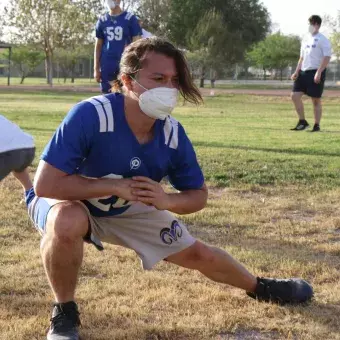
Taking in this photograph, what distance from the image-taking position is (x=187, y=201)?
10.8 feet

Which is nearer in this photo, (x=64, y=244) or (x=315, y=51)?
(x=64, y=244)

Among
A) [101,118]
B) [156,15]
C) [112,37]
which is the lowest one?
[101,118]

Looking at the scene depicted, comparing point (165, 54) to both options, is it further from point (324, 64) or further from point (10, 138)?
point (324, 64)

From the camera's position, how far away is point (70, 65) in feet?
233

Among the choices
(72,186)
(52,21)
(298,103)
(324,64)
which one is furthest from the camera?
(52,21)

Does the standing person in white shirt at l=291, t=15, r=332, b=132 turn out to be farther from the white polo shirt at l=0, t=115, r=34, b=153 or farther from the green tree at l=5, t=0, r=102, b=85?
the green tree at l=5, t=0, r=102, b=85

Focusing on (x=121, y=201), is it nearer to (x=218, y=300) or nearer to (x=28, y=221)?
(x=218, y=300)

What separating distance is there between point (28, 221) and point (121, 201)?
220cm

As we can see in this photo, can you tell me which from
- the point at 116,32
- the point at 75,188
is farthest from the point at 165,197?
the point at 116,32

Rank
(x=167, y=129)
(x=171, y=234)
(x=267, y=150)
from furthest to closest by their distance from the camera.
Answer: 1. (x=267, y=150)
2. (x=171, y=234)
3. (x=167, y=129)

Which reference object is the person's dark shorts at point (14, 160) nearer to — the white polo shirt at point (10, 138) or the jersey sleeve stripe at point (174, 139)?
the white polo shirt at point (10, 138)

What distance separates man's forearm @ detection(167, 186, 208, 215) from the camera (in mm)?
3199

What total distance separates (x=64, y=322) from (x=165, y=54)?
129cm

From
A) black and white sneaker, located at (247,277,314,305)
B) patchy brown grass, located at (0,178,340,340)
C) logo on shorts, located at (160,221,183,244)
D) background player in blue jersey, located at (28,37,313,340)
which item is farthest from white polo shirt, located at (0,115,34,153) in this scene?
black and white sneaker, located at (247,277,314,305)
